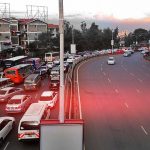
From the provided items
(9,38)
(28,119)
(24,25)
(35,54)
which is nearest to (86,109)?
(28,119)

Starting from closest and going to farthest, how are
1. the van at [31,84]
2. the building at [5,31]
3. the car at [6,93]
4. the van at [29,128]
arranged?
1. the van at [29,128]
2. the car at [6,93]
3. the van at [31,84]
4. the building at [5,31]

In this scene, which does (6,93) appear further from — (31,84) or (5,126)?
(5,126)

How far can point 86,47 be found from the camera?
344 feet

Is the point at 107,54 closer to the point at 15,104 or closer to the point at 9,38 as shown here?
the point at 9,38

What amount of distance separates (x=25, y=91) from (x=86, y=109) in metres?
9.97

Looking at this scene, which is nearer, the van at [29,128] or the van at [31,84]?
the van at [29,128]

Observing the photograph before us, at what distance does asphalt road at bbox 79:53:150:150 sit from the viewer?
1891 centimetres

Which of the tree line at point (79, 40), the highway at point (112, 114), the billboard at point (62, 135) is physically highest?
the tree line at point (79, 40)

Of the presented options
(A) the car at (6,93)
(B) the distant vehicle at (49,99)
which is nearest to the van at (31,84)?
(A) the car at (6,93)

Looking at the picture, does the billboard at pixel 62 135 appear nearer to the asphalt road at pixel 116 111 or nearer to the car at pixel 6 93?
the asphalt road at pixel 116 111

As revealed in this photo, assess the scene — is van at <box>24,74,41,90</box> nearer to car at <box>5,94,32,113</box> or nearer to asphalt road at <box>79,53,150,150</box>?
asphalt road at <box>79,53,150,150</box>

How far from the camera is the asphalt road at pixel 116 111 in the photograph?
18.9 m

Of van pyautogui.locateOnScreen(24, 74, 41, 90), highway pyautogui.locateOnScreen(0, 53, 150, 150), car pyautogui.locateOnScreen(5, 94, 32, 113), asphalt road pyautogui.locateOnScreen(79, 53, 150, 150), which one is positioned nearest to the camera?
highway pyautogui.locateOnScreen(0, 53, 150, 150)

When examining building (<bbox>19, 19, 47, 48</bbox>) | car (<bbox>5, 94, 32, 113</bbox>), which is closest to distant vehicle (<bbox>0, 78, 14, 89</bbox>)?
car (<bbox>5, 94, 32, 113</bbox>)
